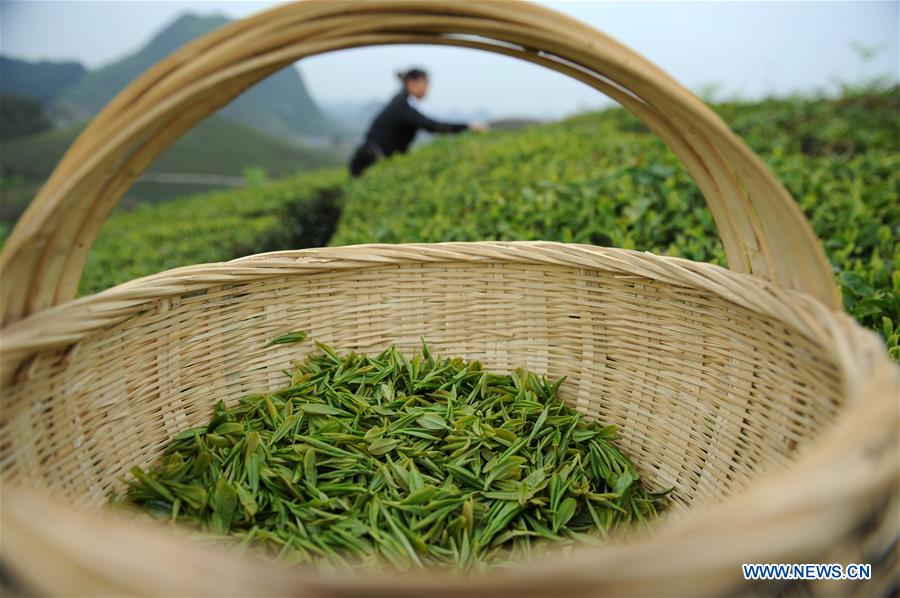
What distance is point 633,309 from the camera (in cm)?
129

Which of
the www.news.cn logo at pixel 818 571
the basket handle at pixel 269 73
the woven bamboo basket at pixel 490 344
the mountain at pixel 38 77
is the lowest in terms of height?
the www.news.cn logo at pixel 818 571

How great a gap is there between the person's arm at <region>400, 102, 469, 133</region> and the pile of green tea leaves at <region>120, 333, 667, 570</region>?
4.30 meters

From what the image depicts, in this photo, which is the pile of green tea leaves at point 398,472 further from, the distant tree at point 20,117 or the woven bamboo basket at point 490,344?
the distant tree at point 20,117

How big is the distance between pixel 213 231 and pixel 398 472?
3038mm

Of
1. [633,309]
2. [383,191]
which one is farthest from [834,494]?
[383,191]

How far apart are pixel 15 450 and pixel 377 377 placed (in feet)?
2.24

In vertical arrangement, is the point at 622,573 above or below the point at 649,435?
above

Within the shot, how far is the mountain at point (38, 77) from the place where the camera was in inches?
505

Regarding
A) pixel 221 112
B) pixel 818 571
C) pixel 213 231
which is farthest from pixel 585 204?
pixel 221 112

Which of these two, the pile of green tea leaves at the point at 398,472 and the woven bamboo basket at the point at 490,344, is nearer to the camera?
the woven bamboo basket at the point at 490,344

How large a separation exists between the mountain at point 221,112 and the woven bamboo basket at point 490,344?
46.7 feet

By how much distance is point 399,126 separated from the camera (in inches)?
223

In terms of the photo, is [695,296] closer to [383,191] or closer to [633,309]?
[633,309]

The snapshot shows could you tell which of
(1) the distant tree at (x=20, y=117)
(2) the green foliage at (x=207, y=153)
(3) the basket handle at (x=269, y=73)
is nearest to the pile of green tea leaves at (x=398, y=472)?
(3) the basket handle at (x=269, y=73)
